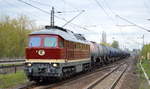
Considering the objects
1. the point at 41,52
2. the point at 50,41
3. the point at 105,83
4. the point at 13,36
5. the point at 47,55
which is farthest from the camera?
the point at 13,36

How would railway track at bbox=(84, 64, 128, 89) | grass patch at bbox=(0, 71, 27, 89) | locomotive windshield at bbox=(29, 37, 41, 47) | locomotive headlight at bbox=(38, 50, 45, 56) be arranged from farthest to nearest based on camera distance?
locomotive windshield at bbox=(29, 37, 41, 47), locomotive headlight at bbox=(38, 50, 45, 56), railway track at bbox=(84, 64, 128, 89), grass patch at bbox=(0, 71, 27, 89)

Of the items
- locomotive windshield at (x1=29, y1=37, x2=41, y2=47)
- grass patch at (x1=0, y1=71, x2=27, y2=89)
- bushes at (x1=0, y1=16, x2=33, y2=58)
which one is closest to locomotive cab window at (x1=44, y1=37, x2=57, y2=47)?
locomotive windshield at (x1=29, y1=37, x2=41, y2=47)

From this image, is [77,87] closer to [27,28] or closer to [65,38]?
[65,38]

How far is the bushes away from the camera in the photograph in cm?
5762

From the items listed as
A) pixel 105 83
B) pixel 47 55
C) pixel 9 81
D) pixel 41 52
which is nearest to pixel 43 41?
pixel 41 52

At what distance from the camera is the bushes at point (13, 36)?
57.6 metres

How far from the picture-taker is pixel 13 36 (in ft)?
200

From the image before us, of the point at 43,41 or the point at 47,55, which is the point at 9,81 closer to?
the point at 47,55

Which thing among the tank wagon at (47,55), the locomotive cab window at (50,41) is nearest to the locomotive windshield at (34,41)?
the tank wagon at (47,55)

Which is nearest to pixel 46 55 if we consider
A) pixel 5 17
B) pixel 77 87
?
pixel 77 87

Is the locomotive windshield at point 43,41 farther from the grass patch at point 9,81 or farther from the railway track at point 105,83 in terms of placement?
the railway track at point 105,83

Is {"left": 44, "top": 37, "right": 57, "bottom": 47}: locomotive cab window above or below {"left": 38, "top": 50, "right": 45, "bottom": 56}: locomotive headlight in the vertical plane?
above

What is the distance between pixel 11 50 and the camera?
5944 cm

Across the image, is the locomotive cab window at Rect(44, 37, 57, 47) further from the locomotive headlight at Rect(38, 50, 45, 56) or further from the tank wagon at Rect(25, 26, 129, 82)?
the locomotive headlight at Rect(38, 50, 45, 56)
